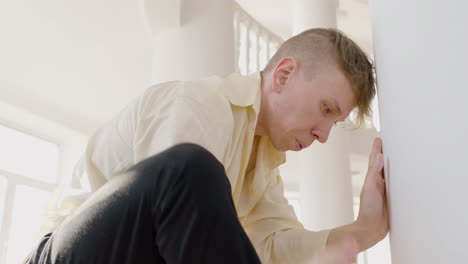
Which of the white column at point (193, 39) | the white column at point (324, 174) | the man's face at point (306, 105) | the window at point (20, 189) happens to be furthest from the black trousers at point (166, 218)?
the window at point (20, 189)

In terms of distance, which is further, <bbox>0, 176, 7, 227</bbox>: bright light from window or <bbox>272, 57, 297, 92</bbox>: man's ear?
<bbox>0, 176, 7, 227</bbox>: bright light from window

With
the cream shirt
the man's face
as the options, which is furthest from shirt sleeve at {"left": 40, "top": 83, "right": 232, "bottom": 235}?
the man's face

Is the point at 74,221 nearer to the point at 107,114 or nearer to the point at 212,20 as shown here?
the point at 212,20

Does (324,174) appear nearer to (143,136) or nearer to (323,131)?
(323,131)

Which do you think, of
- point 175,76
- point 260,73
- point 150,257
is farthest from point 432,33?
point 175,76

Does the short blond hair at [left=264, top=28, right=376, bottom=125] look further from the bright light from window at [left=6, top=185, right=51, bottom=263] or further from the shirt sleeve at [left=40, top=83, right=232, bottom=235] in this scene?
the bright light from window at [left=6, top=185, right=51, bottom=263]

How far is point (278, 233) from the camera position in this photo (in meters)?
1.47

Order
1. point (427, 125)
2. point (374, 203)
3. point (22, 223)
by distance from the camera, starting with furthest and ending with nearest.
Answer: point (22, 223), point (374, 203), point (427, 125)

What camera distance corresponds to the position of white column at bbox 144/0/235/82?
275 cm

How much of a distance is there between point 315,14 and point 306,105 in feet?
8.95

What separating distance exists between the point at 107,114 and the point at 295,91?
545 centimetres

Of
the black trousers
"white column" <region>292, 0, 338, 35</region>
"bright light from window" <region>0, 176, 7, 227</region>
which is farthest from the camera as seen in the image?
"bright light from window" <region>0, 176, 7, 227</region>

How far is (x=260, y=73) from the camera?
1.53 m

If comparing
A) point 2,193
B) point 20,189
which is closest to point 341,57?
point 2,193
